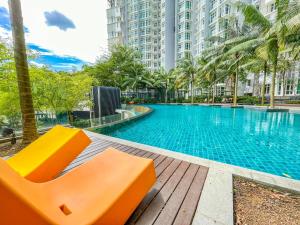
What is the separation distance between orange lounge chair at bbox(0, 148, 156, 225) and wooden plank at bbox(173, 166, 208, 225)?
540 millimetres

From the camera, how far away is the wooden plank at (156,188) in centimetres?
202

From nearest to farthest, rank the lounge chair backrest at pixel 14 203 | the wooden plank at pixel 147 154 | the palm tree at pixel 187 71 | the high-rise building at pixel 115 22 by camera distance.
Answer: the lounge chair backrest at pixel 14 203 < the wooden plank at pixel 147 154 < the palm tree at pixel 187 71 < the high-rise building at pixel 115 22

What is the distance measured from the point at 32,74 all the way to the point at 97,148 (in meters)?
4.32

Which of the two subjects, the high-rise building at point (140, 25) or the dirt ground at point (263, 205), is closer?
the dirt ground at point (263, 205)

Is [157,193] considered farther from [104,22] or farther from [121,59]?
[104,22]

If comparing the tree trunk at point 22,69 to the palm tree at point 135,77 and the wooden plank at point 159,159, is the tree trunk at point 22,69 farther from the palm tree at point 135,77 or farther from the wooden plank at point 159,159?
the palm tree at point 135,77

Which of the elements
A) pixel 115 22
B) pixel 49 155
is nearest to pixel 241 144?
pixel 49 155

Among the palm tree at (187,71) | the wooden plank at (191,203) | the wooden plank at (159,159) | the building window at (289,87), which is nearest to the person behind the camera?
the wooden plank at (191,203)

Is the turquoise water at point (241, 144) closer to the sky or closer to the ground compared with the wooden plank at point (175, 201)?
closer to the ground

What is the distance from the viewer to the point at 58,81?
7574 millimetres

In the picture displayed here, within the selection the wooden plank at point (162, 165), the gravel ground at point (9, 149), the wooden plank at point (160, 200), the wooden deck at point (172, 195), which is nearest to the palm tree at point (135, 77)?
the gravel ground at point (9, 149)

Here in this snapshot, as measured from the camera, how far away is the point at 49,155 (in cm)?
262

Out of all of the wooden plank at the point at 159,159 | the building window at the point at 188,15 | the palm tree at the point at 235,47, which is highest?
the building window at the point at 188,15

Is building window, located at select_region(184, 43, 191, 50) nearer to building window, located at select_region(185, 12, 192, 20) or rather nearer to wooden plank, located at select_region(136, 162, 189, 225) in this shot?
building window, located at select_region(185, 12, 192, 20)
